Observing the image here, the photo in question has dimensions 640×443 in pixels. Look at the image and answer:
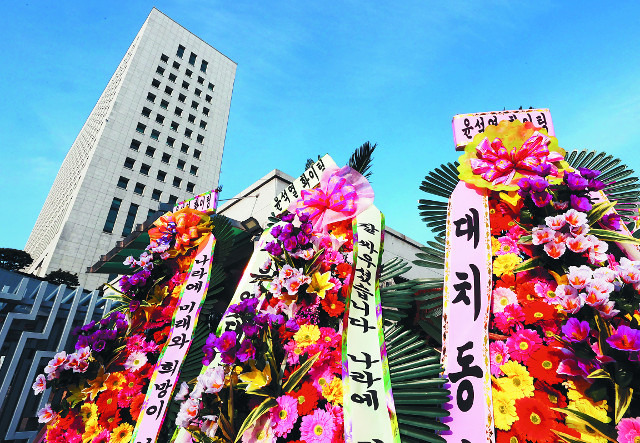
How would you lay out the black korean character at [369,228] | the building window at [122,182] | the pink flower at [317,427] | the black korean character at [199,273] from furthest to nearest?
the building window at [122,182] → the black korean character at [199,273] → the black korean character at [369,228] → the pink flower at [317,427]

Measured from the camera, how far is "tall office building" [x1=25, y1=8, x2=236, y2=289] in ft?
80.7

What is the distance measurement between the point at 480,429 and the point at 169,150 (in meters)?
Answer: 34.5

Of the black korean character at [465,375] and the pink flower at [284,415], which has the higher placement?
the black korean character at [465,375]

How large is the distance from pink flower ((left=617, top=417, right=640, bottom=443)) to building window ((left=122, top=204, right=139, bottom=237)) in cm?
2940

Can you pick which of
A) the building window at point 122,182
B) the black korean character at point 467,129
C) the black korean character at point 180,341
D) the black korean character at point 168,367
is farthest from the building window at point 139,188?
the black korean character at point 467,129

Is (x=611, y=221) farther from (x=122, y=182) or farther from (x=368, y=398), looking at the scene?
(x=122, y=182)

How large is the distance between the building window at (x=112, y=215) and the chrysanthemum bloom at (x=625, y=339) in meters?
29.0

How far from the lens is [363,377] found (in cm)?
174

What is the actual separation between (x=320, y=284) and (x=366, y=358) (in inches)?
22.5

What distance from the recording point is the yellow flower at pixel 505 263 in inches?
77.4

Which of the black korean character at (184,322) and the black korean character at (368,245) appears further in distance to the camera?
the black korean character at (184,322)

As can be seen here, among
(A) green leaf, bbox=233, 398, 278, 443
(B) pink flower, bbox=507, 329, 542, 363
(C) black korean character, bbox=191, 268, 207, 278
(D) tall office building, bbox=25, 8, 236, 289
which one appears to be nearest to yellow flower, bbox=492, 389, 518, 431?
(B) pink flower, bbox=507, 329, 542, 363

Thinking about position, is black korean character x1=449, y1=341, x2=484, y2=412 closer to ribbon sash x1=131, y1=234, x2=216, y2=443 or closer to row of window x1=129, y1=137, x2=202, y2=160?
ribbon sash x1=131, y1=234, x2=216, y2=443

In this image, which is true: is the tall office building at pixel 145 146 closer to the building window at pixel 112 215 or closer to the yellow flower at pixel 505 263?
the building window at pixel 112 215
